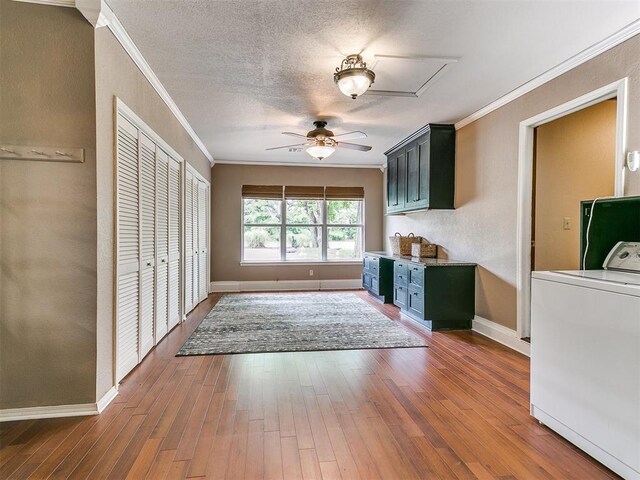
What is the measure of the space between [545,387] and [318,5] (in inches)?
107

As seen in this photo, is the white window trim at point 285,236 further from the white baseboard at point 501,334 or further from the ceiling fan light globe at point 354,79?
the ceiling fan light globe at point 354,79

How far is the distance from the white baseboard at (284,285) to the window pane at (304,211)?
126 centimetres

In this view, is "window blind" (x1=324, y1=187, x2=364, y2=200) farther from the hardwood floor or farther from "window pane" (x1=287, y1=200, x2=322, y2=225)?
the hardwood floor

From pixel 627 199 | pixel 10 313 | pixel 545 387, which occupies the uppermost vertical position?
pixel 627 199

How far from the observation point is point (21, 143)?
207 centimetres

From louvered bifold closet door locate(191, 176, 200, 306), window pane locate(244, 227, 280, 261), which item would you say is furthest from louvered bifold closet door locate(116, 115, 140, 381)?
window pane locate(244, 227, 280, 261)

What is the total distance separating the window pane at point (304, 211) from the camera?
23.5 ft

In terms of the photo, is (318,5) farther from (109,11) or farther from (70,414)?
(70,414)

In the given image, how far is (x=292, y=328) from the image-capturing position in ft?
13.6

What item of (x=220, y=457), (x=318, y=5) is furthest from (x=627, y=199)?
(x=220, y=457)

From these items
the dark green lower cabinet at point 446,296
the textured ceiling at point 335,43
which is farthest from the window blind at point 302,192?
the dark green lower cabinet at point 446,296

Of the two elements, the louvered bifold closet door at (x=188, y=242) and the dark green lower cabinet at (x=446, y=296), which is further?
the louvered bifold closet door at (x=188, y=242)

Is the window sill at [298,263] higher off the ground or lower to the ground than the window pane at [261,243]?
lower

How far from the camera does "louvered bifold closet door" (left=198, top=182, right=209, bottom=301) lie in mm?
5645
